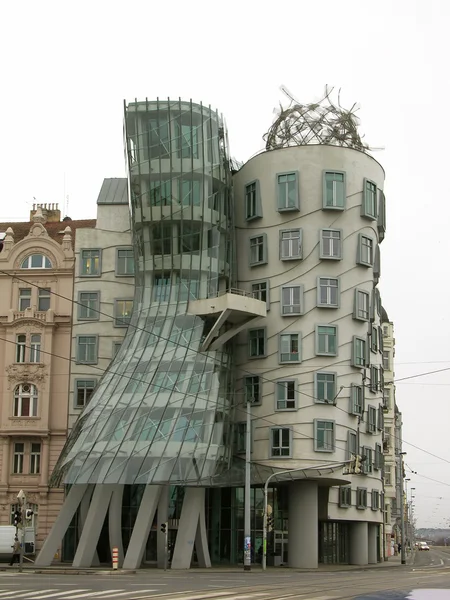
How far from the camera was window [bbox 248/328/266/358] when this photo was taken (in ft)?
208

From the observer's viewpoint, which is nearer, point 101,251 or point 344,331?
point 344,331

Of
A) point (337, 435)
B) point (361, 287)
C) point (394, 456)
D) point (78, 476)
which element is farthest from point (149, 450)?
point (394, 456)

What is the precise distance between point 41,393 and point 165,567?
19502 millimetres

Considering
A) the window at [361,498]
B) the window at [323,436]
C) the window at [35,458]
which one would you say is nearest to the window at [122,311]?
the window at [35,458]

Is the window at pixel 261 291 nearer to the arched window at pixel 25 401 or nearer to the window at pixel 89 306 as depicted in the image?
the window at pixel 89 306

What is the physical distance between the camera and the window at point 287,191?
6406cm

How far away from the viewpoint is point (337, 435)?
2421 inches

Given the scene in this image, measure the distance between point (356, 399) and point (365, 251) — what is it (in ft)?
32.5

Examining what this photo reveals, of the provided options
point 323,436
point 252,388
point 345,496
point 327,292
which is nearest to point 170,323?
point 252,388

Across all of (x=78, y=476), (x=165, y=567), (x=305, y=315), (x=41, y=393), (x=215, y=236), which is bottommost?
(x=165, y=567)

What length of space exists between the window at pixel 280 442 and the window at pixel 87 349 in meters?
14.4

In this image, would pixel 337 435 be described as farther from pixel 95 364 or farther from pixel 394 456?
pixel 394 456

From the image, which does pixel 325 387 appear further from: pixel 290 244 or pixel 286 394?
pixel 290 244

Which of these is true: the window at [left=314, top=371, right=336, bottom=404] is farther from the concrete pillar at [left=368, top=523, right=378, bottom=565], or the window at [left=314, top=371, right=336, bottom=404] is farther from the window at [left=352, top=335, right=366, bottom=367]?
the concrete pillar at [left=368, top=523, right=378, bottom=565]
